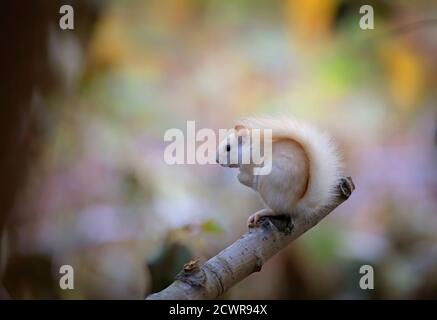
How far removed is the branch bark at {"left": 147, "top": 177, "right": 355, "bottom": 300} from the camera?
0.98 metres

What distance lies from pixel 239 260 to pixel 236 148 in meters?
0.27

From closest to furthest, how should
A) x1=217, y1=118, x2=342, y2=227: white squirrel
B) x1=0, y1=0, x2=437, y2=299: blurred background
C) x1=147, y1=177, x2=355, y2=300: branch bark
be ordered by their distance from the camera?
1. x1=147, y1=177, x2=355, y2=300: branch bark
2. x1=217, y1=118, x2=342, y2=227: white squirrel
3. x1=0, y1=0, x2=437, y2=299: blurred background

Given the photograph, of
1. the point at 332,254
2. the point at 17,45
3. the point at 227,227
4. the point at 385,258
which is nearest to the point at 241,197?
the point at 227,227

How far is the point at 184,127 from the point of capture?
5.18 ft

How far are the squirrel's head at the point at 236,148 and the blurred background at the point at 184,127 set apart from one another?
34 centimetres

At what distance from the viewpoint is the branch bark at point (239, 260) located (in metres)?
0.98

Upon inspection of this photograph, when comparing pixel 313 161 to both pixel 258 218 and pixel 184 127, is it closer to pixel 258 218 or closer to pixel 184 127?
pixel 258 218

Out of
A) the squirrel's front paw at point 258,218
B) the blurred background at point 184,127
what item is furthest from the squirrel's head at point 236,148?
the blurred background at point 184,127

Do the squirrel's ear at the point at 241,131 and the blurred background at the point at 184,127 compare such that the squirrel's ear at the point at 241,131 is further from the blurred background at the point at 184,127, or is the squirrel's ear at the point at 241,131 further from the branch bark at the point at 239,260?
the blurred background at the point at 184,127

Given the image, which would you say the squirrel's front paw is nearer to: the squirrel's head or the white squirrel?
the white squirrel

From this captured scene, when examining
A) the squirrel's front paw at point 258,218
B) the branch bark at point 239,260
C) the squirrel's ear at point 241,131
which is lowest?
the branch bark at point 239,260

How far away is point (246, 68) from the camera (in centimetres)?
160

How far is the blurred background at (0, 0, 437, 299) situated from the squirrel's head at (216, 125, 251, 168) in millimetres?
337

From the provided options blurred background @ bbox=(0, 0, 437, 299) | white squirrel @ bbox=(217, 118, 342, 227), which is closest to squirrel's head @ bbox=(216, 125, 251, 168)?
white squirrel @ bbox=(217, 118, 342, 227)
